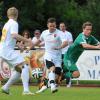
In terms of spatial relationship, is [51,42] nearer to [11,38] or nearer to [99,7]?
[11,38]

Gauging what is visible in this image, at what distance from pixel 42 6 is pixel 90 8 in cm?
662

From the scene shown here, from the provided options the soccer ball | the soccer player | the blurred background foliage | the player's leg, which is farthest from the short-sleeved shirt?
the blurred background foliage

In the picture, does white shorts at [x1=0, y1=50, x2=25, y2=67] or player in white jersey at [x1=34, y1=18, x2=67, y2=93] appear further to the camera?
player in white jersey at [x1=34, y1=18, x2=67, y2=93]

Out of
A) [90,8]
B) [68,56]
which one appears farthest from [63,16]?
[68,56]

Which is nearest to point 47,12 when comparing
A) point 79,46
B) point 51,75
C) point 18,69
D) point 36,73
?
point 36,73

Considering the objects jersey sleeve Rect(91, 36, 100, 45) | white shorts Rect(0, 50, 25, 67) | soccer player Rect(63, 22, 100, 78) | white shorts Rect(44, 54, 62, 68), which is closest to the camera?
white shorts Rect(0, 50, 25, 67)

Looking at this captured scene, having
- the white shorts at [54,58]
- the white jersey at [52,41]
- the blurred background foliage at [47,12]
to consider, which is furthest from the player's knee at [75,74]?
the blurred background foliage at [47,12]

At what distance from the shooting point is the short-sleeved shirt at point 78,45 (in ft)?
55.4

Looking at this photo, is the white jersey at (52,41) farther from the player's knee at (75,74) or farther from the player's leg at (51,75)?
the player's knee at (75,74)

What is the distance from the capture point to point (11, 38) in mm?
16062

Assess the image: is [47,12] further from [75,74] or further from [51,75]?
[51,75]

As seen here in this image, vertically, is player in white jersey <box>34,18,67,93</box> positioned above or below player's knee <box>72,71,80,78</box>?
above

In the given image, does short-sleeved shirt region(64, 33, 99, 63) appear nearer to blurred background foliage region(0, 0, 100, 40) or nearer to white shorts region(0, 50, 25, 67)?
white shorts region(0, 50, 25, 67)

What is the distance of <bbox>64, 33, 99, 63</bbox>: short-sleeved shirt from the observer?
1688 centimetres
